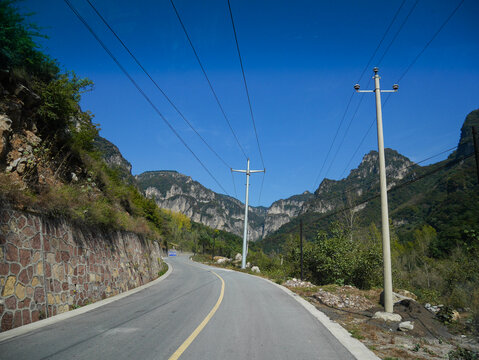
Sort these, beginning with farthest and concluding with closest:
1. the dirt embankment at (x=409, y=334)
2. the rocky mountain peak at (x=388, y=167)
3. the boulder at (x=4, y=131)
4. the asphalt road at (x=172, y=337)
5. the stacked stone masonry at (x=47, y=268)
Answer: the rocky mountain peak at (x=388, y=167) < the boulder at (x=4, y=131) < the stacked stone masonry at (x=47, y=268) < the dirt embankment at (x=409, y=334) < the asphalt road at (x=172, y=337)

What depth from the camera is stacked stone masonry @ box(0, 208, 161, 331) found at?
582cm

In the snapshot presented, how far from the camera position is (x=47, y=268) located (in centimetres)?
709

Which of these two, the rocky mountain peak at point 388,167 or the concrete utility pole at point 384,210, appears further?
the rocky mountain peak at point 388,167

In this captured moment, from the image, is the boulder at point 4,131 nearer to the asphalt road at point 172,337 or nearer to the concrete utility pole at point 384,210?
the asphalt road at point 172,337

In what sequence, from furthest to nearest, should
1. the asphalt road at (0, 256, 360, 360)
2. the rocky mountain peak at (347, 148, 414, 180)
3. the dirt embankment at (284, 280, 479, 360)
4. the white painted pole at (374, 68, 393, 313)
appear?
1. the rocky mountain peak at (347, 148, 414, 180)
2. the white painted pole at (374, 68, 393, 313)
3. the dirt embankment at (284, 280, 479, 360)
4. the asphalt road at (0, 256, 360, 360)

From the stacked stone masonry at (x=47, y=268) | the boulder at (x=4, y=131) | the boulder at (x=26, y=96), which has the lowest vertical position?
the stacked stone masonry at (x=47, y=268)

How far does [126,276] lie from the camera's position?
12.5 metres

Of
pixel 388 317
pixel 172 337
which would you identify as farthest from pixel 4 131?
pixel 388 317

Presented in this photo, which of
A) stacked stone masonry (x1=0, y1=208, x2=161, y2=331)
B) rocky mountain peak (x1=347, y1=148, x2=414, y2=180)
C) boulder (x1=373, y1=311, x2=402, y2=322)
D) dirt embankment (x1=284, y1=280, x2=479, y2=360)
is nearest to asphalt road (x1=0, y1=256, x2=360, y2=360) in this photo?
stacked stone masonry (x1=0, y1=208, x2=161, y2=331)

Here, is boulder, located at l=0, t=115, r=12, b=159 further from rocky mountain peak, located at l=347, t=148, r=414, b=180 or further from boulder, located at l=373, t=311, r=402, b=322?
rocky mountain peak, located at l=347, t=148, r=414, b=180

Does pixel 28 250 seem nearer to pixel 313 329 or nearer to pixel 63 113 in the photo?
pixel 63 113

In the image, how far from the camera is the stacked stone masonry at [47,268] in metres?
5.82

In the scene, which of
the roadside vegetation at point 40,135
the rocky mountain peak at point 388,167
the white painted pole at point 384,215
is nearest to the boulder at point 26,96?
the roadside vegetation at point 40,135

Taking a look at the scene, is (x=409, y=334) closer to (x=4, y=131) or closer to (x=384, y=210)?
(x=384, y=210)
